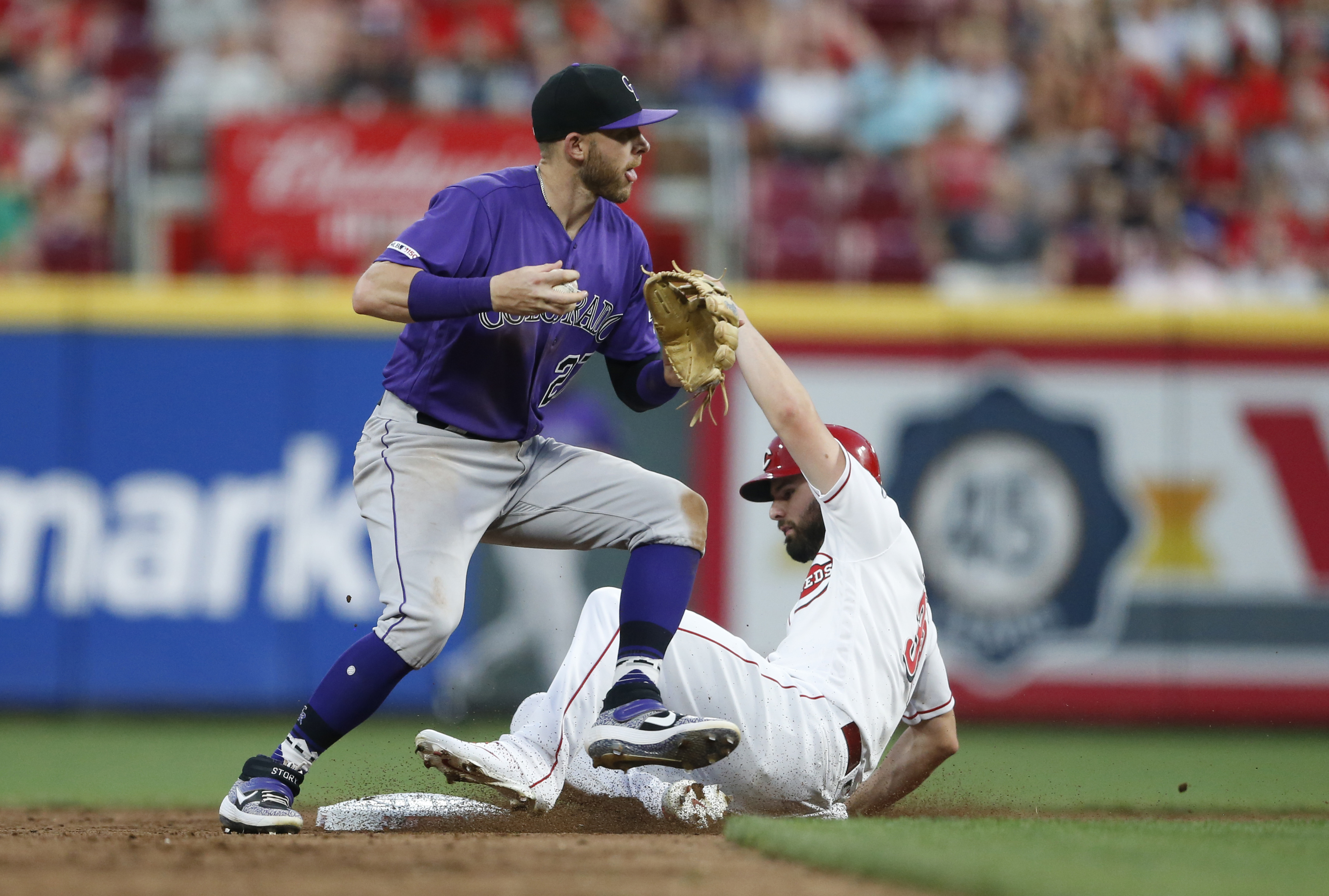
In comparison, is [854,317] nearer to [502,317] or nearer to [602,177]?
[602,177]

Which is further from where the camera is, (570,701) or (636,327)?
(636,327)

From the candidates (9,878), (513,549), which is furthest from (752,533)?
(9,878)

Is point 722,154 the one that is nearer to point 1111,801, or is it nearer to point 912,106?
point 912,106

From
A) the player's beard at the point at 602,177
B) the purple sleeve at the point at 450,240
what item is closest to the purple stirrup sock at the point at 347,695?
the purple sleeve at the point at 450,240

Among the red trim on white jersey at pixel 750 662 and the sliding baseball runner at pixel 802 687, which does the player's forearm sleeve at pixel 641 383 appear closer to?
the sliding baseball runner at pixel 802 687

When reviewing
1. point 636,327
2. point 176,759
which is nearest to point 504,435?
point 636,327

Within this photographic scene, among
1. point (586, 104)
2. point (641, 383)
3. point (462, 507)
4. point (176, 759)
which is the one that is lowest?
point (176, 759)
